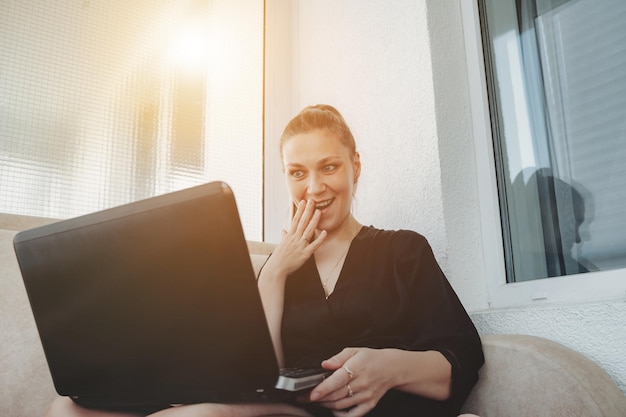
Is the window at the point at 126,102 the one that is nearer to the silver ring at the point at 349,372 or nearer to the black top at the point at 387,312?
the black top at the point at 387,312

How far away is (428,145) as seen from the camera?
1.44 m

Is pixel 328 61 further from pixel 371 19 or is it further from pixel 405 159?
pixel 405 159

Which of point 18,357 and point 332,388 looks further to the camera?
point 18,357

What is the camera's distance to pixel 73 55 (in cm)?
175

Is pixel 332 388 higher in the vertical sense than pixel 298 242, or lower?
lower

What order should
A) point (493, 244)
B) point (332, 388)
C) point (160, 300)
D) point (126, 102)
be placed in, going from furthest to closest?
point (126, 102) < point (493, 244) < point (332, 388) < point (160, 300)

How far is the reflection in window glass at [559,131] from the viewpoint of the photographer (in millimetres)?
1102

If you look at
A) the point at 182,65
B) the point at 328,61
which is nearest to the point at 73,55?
the point at 182,65

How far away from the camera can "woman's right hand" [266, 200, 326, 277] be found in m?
1.17

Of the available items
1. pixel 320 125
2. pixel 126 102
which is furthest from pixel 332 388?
pixel 126 102

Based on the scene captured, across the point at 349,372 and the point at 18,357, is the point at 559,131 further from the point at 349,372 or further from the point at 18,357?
the point at 18,357

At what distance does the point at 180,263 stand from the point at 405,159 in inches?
39.7

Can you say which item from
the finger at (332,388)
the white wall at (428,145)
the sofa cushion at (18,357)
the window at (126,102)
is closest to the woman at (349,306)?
the finger at (332,388)

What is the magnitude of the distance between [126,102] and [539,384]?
1549mm
